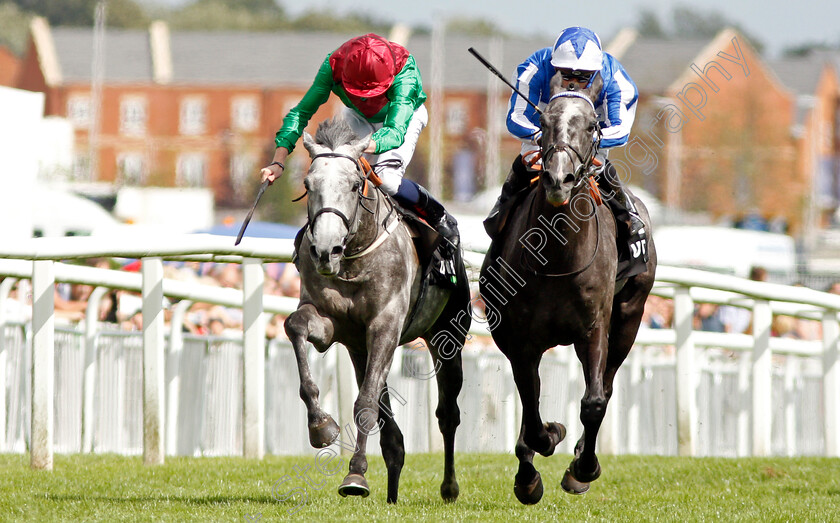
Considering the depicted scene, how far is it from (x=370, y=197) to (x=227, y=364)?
10.6ft

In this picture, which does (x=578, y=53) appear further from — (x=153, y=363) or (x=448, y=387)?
(x=153, y=363)

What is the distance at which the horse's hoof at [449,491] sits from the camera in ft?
22.2

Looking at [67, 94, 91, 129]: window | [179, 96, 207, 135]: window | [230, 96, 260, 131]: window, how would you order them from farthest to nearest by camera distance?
[230, 96, 260, 131]: window → [179, 96, 207, 135]: window → [67, 94, 91, 129]: window

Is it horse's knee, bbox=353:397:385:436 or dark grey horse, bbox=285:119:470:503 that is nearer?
dark grey horse, bbox=285:119:470:503

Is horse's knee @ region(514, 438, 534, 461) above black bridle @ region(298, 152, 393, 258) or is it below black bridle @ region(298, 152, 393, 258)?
below

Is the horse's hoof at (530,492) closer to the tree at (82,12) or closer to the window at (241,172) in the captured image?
the window at (241,172)

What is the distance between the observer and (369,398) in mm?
6051

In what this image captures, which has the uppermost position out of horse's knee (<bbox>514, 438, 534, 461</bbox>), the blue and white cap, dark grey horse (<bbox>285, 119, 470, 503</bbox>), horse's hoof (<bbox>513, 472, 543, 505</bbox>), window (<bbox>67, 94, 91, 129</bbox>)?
window (<bbox>67, 94, 91, 129</bbox>)

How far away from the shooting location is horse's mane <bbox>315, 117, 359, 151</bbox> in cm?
609

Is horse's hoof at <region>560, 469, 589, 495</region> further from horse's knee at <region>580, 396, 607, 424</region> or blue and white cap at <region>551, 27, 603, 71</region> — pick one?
blue and white cap at <region>551, 27, 603, 71</region>

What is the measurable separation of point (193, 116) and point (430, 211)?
187 ft

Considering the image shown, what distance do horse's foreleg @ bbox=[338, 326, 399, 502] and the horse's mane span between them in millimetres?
910

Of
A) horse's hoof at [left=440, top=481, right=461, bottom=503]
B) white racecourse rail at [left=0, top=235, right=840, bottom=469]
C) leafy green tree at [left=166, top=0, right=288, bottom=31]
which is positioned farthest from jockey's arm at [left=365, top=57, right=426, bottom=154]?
leafy green tree at [left=166, top=0, right=288, bottom=31]

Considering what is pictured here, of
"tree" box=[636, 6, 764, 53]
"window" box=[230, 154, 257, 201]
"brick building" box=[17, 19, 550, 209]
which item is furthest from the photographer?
"tree" box=[636, 6, 764, 53]
